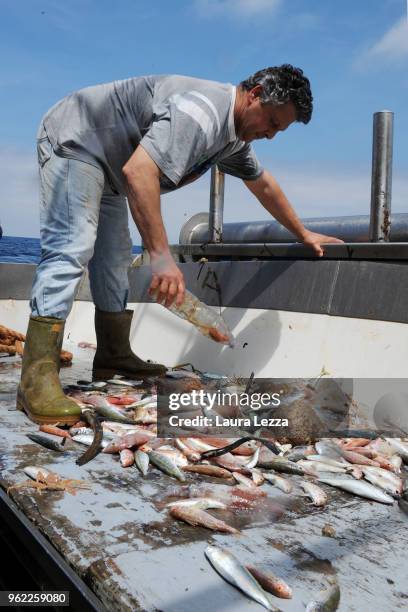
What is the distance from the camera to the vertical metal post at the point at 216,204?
6367 millimetres

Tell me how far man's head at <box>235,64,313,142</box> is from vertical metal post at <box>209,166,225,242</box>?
9.02ft

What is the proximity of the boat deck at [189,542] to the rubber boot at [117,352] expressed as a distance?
6.71ft

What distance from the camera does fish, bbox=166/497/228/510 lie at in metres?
2.21

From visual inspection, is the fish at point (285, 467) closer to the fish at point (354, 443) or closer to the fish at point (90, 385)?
the fish at point (354, 443)

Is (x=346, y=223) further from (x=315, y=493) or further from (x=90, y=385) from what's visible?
(x=315, y=493)

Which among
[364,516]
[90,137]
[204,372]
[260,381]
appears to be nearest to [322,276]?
[260,381]

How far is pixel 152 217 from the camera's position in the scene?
320cm

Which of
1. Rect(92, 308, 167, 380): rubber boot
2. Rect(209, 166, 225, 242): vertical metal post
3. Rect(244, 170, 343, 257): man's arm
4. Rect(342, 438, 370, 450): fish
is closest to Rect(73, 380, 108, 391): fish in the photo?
Rect(92, 308, 167, 380): rubber boot

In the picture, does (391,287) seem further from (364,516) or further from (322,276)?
(364,516)

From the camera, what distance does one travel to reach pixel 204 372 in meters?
4.88

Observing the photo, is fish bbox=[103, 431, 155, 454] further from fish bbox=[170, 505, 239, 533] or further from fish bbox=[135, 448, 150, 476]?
fish bbox=[170, 505, 239, 533]

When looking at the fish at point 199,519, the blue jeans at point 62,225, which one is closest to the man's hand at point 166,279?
the blue jeans at point 62,225

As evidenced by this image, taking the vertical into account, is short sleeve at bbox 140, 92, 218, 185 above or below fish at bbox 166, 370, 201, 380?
above

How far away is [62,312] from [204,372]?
1.74 meters
